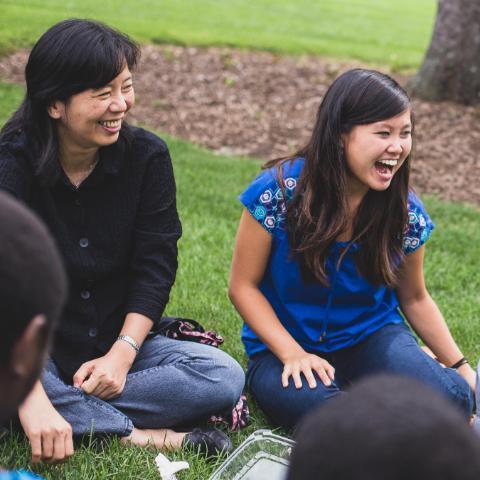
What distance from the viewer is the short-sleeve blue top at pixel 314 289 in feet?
10.5

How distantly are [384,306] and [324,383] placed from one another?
48 centimetres

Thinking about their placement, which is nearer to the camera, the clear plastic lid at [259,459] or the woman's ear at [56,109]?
the clear plastic lid at [259,459]

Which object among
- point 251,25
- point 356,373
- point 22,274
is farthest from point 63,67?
point 251,25

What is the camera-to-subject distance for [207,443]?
3.00 meters

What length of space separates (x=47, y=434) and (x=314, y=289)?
111 cm

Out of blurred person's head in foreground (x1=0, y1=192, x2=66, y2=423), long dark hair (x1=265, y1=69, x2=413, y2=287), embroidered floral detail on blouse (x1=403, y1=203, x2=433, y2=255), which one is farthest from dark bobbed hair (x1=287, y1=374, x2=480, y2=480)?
embroidered floral detail on blouse (x1=403, y1=203, x2=433, y2=255)

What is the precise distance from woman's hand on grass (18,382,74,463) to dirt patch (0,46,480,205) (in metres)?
4.98

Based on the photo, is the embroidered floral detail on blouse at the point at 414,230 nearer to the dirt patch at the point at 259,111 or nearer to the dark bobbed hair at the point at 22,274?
the dark bobbed hair at the point at 22,274

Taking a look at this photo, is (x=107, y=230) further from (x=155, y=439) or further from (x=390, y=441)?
(x=390, y=441)

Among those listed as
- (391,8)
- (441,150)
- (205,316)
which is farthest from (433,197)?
(391,8)

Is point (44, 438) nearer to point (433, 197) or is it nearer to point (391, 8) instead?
point (433, 197)

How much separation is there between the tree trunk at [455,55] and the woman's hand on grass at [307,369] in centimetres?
652

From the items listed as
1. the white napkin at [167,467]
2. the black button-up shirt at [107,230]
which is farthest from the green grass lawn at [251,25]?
the white napkin at [167,467]

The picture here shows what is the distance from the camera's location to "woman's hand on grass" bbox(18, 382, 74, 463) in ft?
8.70
